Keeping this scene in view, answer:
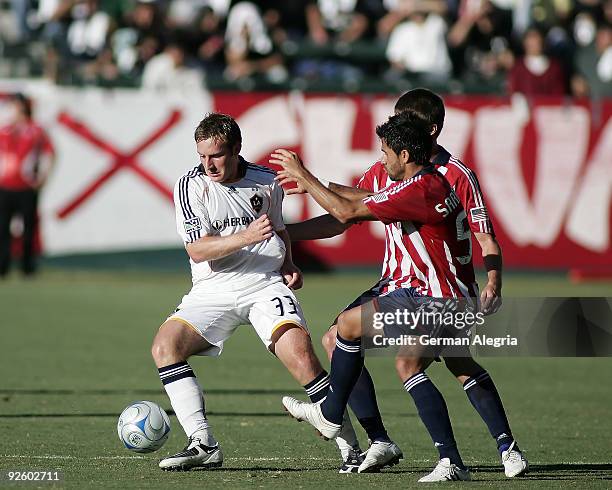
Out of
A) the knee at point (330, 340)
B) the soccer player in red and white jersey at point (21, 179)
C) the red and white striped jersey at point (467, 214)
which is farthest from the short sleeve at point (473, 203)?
the soccer player in red and white jersey at point (21, 179)

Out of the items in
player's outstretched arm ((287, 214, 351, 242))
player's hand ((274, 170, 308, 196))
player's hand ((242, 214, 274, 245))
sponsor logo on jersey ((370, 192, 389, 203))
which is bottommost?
player's outstretched arm ((287, 214, 351, 242))

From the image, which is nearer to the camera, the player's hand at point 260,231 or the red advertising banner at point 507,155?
the player's hand at point 260,231

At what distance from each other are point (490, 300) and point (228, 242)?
56.7 inches

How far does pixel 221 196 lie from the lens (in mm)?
7410

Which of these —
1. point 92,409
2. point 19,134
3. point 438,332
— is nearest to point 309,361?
point 438,332

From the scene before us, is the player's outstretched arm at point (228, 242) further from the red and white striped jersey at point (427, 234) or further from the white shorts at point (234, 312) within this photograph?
the red and white striped jersey at point (427, 234)

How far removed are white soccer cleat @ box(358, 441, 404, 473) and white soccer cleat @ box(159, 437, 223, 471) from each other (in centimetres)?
80

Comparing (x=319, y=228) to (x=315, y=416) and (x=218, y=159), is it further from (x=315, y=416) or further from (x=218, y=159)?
(x=315, y=416)

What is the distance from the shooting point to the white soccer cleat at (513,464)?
22.9ft

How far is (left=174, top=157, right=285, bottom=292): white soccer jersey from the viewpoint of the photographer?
24.1 feet

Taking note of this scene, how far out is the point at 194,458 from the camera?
6.97m

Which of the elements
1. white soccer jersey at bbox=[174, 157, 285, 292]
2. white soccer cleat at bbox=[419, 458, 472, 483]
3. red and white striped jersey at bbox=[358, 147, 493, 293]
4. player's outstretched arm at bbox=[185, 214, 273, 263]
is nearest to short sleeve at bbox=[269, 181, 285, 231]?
white soccer jersey at bbox=[174, 157, 285, 292]

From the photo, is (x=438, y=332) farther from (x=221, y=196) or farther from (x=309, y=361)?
(x=221, y=196)

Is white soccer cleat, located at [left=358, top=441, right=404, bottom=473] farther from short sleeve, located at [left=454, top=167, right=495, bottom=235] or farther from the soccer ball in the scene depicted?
short sleeve, located at [left=454, top=167, right=495, bottom=235]
